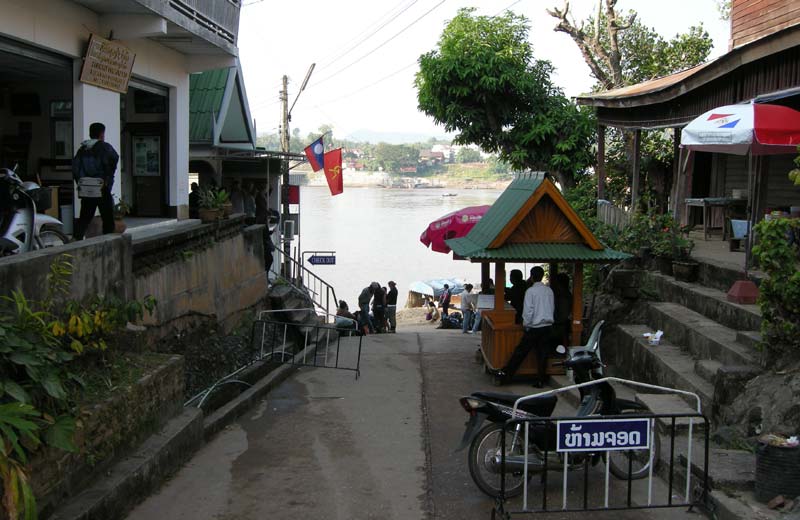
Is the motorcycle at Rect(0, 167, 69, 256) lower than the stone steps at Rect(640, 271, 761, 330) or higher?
higher

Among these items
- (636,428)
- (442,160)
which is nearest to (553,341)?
(636,428)

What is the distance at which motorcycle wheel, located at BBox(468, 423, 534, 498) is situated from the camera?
6309mm

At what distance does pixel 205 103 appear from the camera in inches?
820

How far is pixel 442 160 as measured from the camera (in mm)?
113250

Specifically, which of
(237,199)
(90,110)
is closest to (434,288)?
(237,199)

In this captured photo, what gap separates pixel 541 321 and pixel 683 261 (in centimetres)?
298

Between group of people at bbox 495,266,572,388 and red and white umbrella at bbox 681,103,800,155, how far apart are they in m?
2.54

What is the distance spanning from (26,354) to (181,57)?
34.8 ft

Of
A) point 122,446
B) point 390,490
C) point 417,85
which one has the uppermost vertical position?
point 417,85

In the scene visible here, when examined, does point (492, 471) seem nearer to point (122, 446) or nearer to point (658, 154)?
point (122, 446)

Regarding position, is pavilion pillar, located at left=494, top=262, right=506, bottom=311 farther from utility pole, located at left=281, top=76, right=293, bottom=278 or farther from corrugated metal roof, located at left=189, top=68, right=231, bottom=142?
utility pole, located at left=281, top=76, right=293, bottom=278

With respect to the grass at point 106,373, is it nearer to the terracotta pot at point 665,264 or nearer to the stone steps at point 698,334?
the stone steps at point 698,334

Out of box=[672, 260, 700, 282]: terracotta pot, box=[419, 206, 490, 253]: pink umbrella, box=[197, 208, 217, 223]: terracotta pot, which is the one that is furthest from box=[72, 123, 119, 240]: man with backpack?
box=[672, 260, 700, 282]: terracotta pot

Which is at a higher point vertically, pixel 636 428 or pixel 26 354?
pixel 26 354
